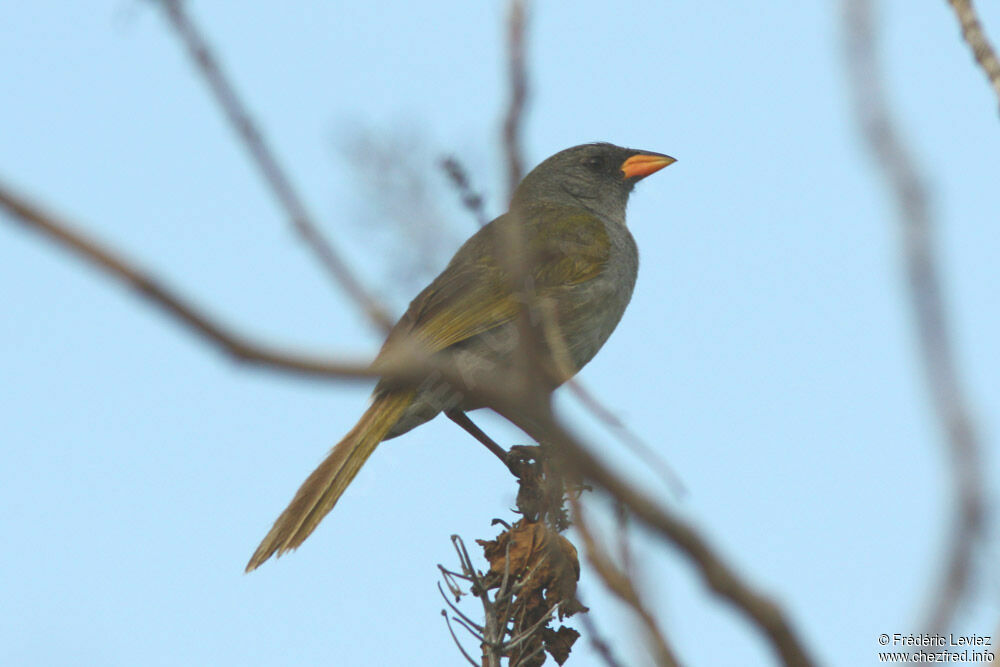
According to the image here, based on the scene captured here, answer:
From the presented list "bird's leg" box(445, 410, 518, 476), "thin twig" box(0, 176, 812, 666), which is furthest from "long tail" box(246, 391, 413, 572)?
"thin twig" box(0, 176, 812, 666)

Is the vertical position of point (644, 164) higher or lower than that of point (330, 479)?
higher

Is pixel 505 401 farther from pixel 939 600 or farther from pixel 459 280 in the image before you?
pixel 459 280

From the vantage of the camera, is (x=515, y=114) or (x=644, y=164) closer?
(x=515, y=114)

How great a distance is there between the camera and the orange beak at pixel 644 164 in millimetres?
6926

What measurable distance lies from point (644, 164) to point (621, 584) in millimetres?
5815

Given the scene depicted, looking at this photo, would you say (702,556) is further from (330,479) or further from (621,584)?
(330,479)

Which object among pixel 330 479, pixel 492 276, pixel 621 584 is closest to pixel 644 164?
pixel 492 276

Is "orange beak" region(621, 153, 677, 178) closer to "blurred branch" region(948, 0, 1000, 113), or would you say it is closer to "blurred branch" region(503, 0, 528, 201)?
"blurred branch" region(948, 0, 1000, 113)

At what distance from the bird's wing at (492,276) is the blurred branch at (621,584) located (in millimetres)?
3031

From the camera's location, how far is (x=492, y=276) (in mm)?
5375

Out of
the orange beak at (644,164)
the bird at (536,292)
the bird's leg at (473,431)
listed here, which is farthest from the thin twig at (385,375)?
the orange beak at (644,164)

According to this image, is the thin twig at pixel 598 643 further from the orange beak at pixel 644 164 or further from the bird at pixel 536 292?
the orange beak at pixel 644 164

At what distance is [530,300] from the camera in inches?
51.7

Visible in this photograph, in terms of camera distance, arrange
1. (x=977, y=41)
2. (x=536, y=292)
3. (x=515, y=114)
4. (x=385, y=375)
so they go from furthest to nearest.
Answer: (x=536, y=292) → (x=977, y=41) → (x=515, y=114) → (x=385, y=375)
